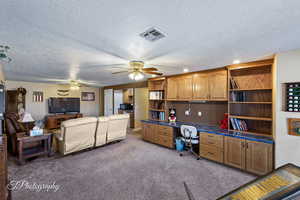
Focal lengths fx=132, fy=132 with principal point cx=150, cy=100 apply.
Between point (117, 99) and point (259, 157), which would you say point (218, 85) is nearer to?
point (259, 157)

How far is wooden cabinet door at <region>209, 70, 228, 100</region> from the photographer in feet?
10.5

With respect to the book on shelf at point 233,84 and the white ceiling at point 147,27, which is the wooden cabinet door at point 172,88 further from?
the white ceiling at point 147,27

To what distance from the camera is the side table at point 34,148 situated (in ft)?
9.43

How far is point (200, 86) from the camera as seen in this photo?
364 cm

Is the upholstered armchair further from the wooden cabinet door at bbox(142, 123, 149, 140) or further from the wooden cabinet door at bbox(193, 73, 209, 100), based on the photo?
the wooden cabinet door at bbox(193, 73, 209, 100)

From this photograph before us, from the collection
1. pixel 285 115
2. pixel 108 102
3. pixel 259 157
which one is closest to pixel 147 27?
pixel 285 115

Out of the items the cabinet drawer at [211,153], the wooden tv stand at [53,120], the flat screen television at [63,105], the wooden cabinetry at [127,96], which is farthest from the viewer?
the wooden cabinetry at [127,96]

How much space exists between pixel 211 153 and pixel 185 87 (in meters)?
1.88

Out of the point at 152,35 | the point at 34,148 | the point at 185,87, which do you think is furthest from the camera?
the point at 185,87

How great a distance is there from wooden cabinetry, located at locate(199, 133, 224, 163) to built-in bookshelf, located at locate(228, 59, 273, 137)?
440 mm

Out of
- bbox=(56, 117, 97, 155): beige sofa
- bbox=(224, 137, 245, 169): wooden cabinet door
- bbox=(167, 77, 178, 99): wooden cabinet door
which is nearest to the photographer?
bbox=(224, 137, 245, 169): wooden cabinet door

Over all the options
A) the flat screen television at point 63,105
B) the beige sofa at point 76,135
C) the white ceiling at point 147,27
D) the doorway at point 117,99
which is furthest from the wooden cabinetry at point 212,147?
the flat screen television at point 63,105

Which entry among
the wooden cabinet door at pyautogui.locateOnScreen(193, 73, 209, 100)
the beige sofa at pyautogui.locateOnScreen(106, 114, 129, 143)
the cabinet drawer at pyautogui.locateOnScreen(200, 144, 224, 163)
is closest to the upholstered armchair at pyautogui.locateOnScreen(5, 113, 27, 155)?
the beige sofa at pyautogui.locateOnScreen(106, 114, 129, 143)

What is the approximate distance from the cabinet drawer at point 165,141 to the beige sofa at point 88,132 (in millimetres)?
1252
